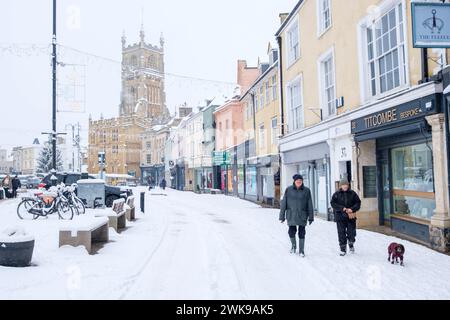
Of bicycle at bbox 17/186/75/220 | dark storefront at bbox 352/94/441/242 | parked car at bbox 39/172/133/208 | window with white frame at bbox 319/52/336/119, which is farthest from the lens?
parked car at bbox 39/172/133/208

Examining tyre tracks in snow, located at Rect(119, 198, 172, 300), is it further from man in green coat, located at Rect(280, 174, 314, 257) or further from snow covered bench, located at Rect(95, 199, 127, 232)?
man in green coat, located at Rect(280, 174, 314, 257)

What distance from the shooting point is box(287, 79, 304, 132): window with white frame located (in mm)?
18391

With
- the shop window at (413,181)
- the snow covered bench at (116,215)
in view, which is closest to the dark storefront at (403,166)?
the shop window at (413,181)

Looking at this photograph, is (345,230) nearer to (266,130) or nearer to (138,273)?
(138,273)

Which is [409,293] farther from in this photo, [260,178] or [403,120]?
[260,178]

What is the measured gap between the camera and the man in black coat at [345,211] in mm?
8258

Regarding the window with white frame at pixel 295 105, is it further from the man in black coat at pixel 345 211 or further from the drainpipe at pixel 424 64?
the man in black coat at pixel 345 211

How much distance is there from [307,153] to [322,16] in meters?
5.40

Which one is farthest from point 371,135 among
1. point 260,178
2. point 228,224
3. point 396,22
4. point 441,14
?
point 260,178

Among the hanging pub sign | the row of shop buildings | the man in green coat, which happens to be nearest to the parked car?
the row of shop buildings

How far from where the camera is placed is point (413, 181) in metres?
10.6

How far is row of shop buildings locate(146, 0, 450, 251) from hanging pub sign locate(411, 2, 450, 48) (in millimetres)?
1131

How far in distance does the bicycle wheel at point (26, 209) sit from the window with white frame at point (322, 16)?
11.9 metres

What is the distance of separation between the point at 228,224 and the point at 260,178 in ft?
41.3
